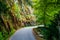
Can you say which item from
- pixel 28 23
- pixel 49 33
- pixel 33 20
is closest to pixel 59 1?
pixel 49 33

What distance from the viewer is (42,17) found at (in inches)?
1720

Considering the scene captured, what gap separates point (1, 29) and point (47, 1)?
15096mm

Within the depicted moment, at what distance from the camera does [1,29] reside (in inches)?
1130

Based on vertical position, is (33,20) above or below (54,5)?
below

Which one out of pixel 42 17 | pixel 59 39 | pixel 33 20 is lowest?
pixel 33 20

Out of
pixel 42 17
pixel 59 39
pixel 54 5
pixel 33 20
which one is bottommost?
pixel 33 20

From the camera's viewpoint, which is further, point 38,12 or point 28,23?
point 28,23

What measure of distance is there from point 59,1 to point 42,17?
33.8 ft

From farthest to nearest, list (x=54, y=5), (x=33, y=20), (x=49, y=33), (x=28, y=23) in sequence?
(x=33, y=20), (x=28, y=23), (x=54, y=5), (x=49, y=33)

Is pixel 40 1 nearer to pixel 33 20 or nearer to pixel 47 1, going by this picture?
pixel 47 1

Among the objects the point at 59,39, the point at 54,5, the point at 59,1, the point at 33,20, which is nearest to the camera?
the point at 59,39

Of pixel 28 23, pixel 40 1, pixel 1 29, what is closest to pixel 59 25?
pixel 1 29

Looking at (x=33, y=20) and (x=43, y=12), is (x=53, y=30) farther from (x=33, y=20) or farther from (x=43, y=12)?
(x=33, y=20)

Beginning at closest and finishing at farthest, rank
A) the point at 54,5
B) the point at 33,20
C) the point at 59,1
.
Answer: the point at 59,1 < the point at 54,5 < the point at 33,20
